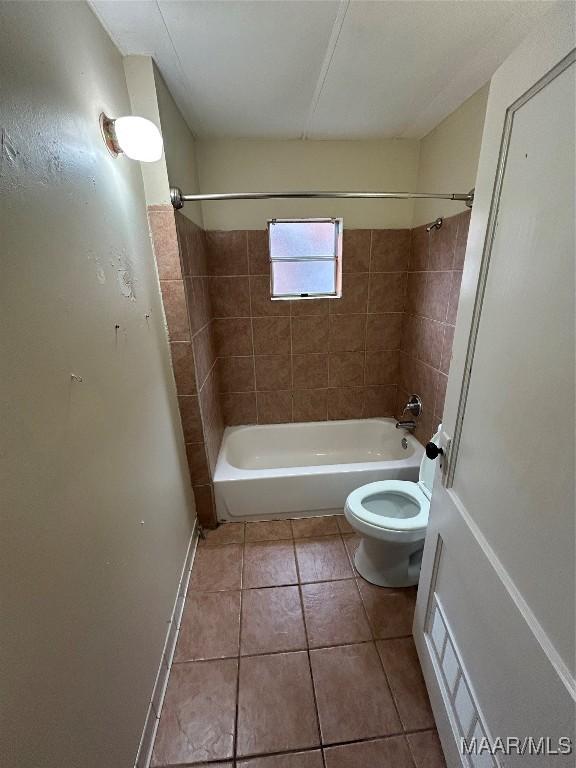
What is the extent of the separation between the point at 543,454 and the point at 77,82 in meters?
1.46

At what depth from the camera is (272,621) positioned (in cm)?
140

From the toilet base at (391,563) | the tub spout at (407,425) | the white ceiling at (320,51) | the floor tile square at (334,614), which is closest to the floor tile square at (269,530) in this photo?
the floor tile square at (334,614)

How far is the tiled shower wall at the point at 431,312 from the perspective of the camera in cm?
166

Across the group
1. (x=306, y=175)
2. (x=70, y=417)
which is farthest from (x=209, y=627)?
(x=306, y=175)

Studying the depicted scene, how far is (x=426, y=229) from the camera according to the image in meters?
1.88

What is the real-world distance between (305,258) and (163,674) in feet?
7.63

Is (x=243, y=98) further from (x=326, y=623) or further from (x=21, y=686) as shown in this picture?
(x=326, y=623)

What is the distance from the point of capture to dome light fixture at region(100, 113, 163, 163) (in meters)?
0.97

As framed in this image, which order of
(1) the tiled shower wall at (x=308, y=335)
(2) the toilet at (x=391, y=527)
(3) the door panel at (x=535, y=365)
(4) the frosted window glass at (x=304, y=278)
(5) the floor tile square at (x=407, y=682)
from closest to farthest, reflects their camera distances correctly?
(3) the door panel at (x=535, y=365)
(5) the floor tile square at (x=407, y=682)
(2) the toilet at (x=391, y=527)
(1) the tiled shower wall at (x=308, y=335)
(4) the frosted window glass at (x=304, y=278)

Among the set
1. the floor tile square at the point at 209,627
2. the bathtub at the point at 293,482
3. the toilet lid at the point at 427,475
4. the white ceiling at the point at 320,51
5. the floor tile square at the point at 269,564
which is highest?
the white ceiling at the point at 320,51

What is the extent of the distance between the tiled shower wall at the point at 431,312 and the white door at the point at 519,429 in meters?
0.95

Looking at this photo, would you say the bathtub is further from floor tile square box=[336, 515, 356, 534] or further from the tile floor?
the tile floor

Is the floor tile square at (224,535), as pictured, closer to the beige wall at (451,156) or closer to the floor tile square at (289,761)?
the floor tile square at (289,761)

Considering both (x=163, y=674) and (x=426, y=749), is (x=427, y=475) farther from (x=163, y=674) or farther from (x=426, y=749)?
(x=163, y=674)
